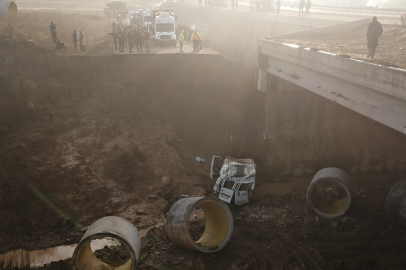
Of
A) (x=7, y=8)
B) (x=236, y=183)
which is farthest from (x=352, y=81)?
(x=7, y=8)

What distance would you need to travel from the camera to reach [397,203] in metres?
14.6

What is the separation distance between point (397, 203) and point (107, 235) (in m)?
9.90

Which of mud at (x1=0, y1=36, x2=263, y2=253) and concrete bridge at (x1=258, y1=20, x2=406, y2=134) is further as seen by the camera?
mud at (x1=0, y1=36, x2=263, y2=253)

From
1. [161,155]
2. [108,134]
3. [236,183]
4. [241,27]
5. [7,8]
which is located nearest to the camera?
[236,183]

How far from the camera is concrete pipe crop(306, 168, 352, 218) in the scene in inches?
611

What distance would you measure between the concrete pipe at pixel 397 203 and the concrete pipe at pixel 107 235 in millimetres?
8958

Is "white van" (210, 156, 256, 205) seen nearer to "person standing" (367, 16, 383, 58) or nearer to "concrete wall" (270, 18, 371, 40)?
"person standing" (367, 16, 383, 58)

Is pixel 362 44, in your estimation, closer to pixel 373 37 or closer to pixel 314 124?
pixel 314 124

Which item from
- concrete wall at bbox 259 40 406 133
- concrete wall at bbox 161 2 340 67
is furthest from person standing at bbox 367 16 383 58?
concrete wall at bbox 161 2 340 67

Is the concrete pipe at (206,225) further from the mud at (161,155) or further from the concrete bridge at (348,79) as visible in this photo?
the concrete bridge at (348,79)

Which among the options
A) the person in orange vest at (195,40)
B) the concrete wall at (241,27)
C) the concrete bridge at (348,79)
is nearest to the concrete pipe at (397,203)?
the concrete bridge at (348,79)

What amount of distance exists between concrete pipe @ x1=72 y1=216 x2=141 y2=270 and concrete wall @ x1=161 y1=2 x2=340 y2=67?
2120cm

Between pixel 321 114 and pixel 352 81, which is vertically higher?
pixel 352 81

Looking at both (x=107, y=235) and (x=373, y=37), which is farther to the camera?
(x=373, y=37)
